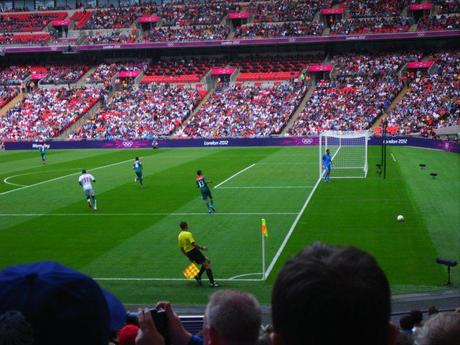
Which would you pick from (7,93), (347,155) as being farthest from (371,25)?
(7,93)

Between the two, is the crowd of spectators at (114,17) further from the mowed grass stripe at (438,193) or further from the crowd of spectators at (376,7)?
the mowed grass stripe at (438,193)

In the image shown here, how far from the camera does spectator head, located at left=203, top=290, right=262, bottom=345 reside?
3301 millimetres

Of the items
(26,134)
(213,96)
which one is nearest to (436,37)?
(213,96)

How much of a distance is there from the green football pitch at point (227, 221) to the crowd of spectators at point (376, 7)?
39.8 meters

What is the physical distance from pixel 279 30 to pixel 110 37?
22.8 meters

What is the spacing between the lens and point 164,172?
41.1m

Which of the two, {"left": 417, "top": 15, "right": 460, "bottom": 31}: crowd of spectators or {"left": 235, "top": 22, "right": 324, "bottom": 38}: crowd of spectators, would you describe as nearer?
{"left": 417, "top": 15, "right": 460, "bottom": 31}: crowd of spectators

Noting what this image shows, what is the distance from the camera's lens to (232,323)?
3.32 meters

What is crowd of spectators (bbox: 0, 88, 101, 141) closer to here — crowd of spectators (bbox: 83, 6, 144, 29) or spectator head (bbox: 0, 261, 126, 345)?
crowd of spectators (bbox: 83, 6, 144, 29)

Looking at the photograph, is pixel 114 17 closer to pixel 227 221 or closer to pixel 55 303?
pixel 227 221

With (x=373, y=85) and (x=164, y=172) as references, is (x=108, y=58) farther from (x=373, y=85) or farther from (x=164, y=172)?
(x=164, y=172)

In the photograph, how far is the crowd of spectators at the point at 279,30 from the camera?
78750 mm

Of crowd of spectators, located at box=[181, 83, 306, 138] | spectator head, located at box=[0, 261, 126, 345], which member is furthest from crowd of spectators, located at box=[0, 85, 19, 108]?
spectator head, located at box=[0, 261, 126, 345]

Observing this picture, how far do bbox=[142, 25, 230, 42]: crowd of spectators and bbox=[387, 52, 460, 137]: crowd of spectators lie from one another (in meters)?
26.0
